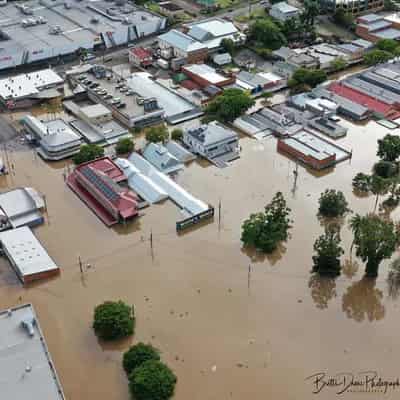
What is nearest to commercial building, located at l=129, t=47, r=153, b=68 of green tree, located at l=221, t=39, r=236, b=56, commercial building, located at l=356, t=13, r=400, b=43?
green tree, located at l=221, t=39, r=236, b=56

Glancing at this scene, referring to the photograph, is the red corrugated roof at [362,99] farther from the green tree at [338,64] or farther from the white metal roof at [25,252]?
the white metal roof at [25,252]

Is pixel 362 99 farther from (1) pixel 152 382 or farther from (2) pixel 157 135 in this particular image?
(1) pixel 152 382

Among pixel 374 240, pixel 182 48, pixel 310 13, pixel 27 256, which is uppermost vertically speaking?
pixel 310 13

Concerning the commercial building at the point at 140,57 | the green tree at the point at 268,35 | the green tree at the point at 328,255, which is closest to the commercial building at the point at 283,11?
the green tree at the point at 268,35

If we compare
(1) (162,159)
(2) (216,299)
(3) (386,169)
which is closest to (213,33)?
(1) (162,159)

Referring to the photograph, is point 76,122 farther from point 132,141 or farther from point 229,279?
point 229,279

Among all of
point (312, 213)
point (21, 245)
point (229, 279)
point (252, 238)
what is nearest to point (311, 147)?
point (312, 213)

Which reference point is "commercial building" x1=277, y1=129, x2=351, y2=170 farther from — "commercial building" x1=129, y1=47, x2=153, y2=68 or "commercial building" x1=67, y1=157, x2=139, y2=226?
"commercial building" x1=129, y1=47, x2=153, y2=68
